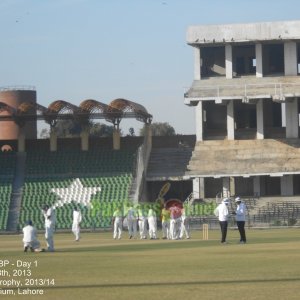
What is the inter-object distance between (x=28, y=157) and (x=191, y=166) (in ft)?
42.8

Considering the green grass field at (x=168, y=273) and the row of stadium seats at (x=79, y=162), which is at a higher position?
the row of stadium seats at (x=79, y=162)

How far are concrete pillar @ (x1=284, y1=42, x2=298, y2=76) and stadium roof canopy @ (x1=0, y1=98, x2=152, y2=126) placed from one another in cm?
1116

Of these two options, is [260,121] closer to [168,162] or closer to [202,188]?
[202,188]

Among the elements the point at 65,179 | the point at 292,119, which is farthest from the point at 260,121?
the point at 65,179

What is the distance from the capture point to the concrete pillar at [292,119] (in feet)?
263

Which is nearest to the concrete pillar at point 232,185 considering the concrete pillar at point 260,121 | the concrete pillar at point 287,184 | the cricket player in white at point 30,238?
the concrete pillar at point 260,121

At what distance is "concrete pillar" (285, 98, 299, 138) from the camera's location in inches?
3159

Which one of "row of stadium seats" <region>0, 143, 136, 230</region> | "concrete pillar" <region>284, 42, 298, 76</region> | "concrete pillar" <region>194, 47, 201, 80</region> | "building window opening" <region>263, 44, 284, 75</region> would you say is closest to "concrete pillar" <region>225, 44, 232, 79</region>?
"concrete pillar" <region>194, 47, 201, 80</region>

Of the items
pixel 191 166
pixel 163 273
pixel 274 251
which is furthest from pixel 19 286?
pixel 191 166

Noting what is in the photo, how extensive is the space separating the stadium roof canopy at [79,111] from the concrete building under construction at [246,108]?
4395 millimetres

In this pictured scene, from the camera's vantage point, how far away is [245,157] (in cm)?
7912

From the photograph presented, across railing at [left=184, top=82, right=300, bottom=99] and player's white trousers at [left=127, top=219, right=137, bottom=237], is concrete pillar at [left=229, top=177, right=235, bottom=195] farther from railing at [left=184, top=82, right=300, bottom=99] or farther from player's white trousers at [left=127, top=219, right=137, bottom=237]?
player's white trousers at [left=127, top=219, right=137, bottom=237]

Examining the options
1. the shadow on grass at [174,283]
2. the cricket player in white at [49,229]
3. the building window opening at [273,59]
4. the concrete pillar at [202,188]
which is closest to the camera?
the shadow on grass at [174,283]

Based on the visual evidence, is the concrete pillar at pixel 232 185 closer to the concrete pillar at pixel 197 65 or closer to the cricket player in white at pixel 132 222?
the concrete pillar at pixel 197 65
